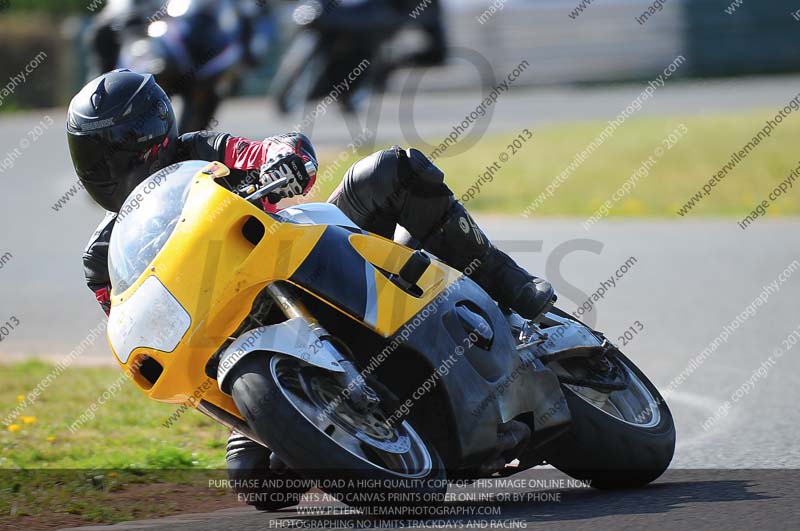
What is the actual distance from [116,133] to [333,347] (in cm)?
117

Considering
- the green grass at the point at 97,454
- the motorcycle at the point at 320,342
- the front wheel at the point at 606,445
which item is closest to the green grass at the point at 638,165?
the green grass at the point at 97,454

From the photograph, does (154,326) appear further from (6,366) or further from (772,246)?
(772,246)

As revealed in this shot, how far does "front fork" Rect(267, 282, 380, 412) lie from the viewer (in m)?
4.11

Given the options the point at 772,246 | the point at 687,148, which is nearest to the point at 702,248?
the point at 772,246

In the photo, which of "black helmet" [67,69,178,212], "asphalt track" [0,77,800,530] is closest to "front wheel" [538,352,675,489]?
"asphalt track" [0,77,800,530]

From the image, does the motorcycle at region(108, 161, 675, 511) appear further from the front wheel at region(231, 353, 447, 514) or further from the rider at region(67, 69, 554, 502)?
the rider at region(67, 69, 554, 502)

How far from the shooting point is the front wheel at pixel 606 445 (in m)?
4.96

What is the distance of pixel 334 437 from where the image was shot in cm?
400

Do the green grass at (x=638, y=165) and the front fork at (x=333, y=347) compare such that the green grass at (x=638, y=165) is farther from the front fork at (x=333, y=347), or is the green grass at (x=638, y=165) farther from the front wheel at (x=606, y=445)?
the front fork at (x=333, y=347)

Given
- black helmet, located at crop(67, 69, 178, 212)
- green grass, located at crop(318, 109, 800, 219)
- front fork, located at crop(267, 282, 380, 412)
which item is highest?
front fork, located at crop(267, 282, 380, 412)

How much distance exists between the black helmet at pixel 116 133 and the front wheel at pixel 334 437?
1084 mm

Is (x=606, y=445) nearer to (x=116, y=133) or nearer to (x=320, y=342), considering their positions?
(x=320, y=342)

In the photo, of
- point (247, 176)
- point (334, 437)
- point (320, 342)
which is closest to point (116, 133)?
point (247, 176)

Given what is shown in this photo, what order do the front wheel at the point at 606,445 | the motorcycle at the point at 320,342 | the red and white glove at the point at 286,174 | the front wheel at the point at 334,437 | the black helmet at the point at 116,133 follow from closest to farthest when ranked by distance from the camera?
1. the front wheel at the point at 334,437
2. the motorcycle at the point at 320,342
3. the red and white glove at the point at 286,174
4. the black helmet at the point at 116,133
5. the front wheel at the point at 606,445
